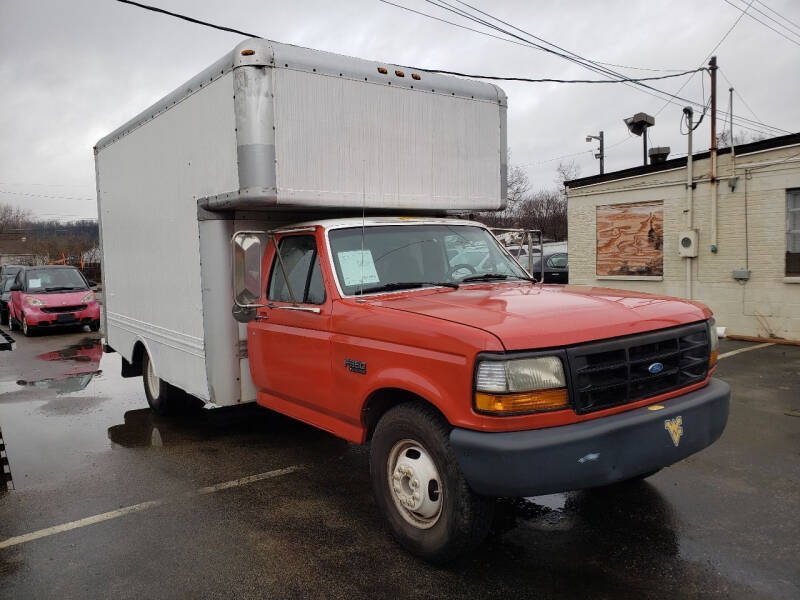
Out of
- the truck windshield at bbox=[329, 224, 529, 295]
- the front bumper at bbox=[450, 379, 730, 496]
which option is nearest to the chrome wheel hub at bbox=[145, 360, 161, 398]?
the truck windshield at bbox=[329, 224, 529, 295]

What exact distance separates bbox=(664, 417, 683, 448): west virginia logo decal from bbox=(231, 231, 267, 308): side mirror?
2.86 metres

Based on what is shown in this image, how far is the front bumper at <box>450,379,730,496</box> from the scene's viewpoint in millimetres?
3043

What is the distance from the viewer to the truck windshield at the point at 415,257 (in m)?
4.43

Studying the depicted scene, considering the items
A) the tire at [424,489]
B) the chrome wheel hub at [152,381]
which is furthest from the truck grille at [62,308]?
the tire at [424,489]

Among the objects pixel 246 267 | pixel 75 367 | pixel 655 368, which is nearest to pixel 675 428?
pixel 655 368

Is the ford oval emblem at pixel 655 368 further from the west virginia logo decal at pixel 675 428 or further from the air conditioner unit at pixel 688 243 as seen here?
the air conditioner unit at pixel 688 243

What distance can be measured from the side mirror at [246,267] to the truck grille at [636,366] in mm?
2365

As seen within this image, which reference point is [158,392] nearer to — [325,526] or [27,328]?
[325,526]

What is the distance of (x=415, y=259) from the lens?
185 inches

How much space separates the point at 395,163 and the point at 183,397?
11.9 feet

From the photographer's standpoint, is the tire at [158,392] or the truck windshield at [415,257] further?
the tire at [158,392]

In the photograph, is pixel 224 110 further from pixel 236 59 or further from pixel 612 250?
pixel 612 250

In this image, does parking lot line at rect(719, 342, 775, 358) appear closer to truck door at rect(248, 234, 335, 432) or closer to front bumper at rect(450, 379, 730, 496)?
front bumper at rect(450, 379, 730, 496)

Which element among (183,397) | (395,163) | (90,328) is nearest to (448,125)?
(395,163)
